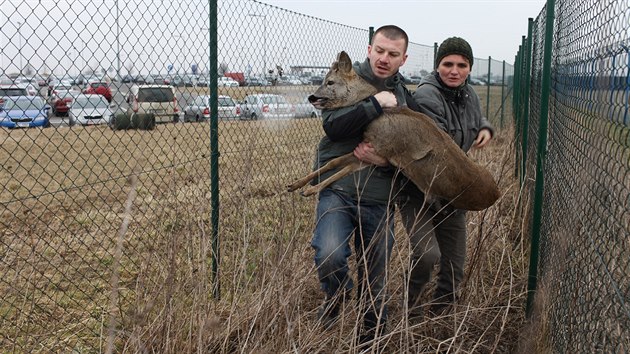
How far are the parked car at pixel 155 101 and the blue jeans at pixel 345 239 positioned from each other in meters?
1.69

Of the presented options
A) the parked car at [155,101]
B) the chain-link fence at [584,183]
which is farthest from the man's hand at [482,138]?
the parked car at [155,101]

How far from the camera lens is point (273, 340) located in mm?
2867

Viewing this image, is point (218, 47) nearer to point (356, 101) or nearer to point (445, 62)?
point (356, 101)

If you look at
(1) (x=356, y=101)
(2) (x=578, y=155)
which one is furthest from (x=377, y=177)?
(2) (x=578, y=155)

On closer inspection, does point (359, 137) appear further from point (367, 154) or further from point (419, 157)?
point (419, 157)

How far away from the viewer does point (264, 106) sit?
557 cm

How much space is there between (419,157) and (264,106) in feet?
7.35

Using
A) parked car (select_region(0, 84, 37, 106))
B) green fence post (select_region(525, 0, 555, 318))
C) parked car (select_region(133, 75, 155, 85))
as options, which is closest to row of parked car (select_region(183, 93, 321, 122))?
parked car (select_region(133, 75, 155, 85))

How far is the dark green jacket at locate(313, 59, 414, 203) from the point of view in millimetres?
3545

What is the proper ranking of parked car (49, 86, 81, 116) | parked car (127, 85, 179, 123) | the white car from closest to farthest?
1. parked car (49, 86, 81, 116)
2. parked car (127, 85, 179, 123)
3. the white car

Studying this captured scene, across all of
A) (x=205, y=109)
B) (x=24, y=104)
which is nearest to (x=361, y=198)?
(x=205, y=109)

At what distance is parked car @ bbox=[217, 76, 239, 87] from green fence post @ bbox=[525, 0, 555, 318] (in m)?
2.40

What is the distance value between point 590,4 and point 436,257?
5.59 ft

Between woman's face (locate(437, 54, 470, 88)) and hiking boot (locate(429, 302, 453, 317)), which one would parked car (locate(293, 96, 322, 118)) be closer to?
woman's face (locate(437, 54, 470, 88))
